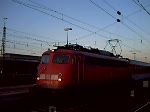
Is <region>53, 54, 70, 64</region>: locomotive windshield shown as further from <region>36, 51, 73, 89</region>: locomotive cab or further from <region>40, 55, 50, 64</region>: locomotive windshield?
<region>40, 55, 50, 64</region>: locomotive windshield

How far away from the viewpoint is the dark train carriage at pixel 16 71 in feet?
86.3

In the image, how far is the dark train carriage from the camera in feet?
86.3

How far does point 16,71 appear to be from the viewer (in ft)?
117

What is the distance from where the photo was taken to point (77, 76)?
13438mm

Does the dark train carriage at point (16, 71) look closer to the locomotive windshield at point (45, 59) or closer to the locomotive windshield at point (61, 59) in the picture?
the locomotive windshield at point (45, 59)

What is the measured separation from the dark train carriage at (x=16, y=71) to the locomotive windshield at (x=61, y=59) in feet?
42.8

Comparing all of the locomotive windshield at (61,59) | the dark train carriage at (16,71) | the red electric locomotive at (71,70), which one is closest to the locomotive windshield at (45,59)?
the red electric locomotive at (71,70)

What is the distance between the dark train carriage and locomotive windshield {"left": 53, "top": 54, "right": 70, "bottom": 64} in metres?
13.0

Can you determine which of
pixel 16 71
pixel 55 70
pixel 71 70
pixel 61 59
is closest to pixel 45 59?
pixel 61 59

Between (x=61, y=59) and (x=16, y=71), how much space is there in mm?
23954

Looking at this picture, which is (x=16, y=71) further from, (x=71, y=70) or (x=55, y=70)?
(x=71, y=70)

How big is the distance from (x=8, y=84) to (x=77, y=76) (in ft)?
47.3

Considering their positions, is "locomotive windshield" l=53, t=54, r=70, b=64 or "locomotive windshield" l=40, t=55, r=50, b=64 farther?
"locomotive windshield" l=40, t=55, r=50, b=64

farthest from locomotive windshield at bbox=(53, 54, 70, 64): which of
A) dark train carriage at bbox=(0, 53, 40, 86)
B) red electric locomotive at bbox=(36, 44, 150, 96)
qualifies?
dark train carriage at bbox=(0, 53, 40, 86)
